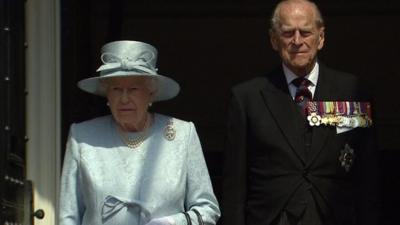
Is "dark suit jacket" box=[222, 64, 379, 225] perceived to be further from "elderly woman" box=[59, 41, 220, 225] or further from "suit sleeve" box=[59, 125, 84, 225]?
"suit sleeve" box=[59, 125, 84, 225]

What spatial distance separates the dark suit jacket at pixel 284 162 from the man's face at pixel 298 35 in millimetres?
146

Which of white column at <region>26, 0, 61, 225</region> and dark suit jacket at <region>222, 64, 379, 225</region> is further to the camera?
white column at <region>26, 0, 61, 225</region>

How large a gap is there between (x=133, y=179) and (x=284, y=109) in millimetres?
662

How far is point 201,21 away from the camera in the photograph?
27.5 feet

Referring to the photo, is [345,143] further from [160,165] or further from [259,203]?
[160,165]

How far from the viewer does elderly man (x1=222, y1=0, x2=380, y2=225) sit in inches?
169

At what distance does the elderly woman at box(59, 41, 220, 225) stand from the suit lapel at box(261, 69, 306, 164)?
0.35 m

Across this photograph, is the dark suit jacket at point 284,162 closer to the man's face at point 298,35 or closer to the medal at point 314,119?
the medal at point 314,119

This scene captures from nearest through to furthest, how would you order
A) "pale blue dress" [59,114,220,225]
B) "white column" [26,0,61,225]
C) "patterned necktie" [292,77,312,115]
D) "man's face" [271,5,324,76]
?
"pale blue dress" [59,114,220,225], "man's face" [271,5,324,76], "patterned necktie" [292,77,312,115], "white column" [26,0,61,225]

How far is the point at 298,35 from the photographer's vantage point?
4.27m

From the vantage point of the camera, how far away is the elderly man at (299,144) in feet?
14.1

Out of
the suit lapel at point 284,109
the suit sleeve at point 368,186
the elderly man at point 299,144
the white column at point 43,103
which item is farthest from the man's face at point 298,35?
the white column at point 43,103

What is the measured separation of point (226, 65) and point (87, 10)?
2245 mm

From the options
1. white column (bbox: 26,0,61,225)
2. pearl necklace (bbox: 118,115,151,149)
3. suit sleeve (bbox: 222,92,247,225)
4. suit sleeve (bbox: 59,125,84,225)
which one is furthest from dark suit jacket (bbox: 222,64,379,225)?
white column (bbox: 26,0,61,225)
